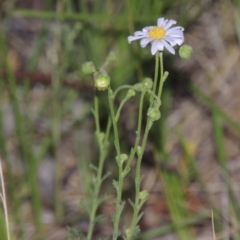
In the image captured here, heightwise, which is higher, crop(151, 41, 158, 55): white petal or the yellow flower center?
the yellow flower center

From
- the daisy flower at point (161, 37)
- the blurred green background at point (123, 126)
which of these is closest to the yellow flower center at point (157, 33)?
the daisy flower at point (161, 37)

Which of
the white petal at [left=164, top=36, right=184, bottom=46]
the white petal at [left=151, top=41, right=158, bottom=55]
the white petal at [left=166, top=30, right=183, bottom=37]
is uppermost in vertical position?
the white petal at [left=166, top=30, right=183, bottom=37]

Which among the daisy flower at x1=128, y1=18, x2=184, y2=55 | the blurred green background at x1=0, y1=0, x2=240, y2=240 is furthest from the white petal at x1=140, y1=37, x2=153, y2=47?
the blurred green background at x1=0, y1=0, x2=240, y2=240

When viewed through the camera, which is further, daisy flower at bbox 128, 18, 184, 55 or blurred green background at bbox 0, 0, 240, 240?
blurred green background at bbox 0, 0, 240, 240

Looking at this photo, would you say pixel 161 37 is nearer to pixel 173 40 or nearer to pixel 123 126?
pixel 173 40

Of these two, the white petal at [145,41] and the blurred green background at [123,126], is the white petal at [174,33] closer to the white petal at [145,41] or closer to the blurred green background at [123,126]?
the white petal at [145,41]

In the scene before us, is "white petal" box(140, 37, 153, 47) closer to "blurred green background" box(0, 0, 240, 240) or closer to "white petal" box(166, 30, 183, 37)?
"white petal" box(166, 30, 183, 37)

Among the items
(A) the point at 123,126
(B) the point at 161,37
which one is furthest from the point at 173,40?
(A) the point at 123,126
